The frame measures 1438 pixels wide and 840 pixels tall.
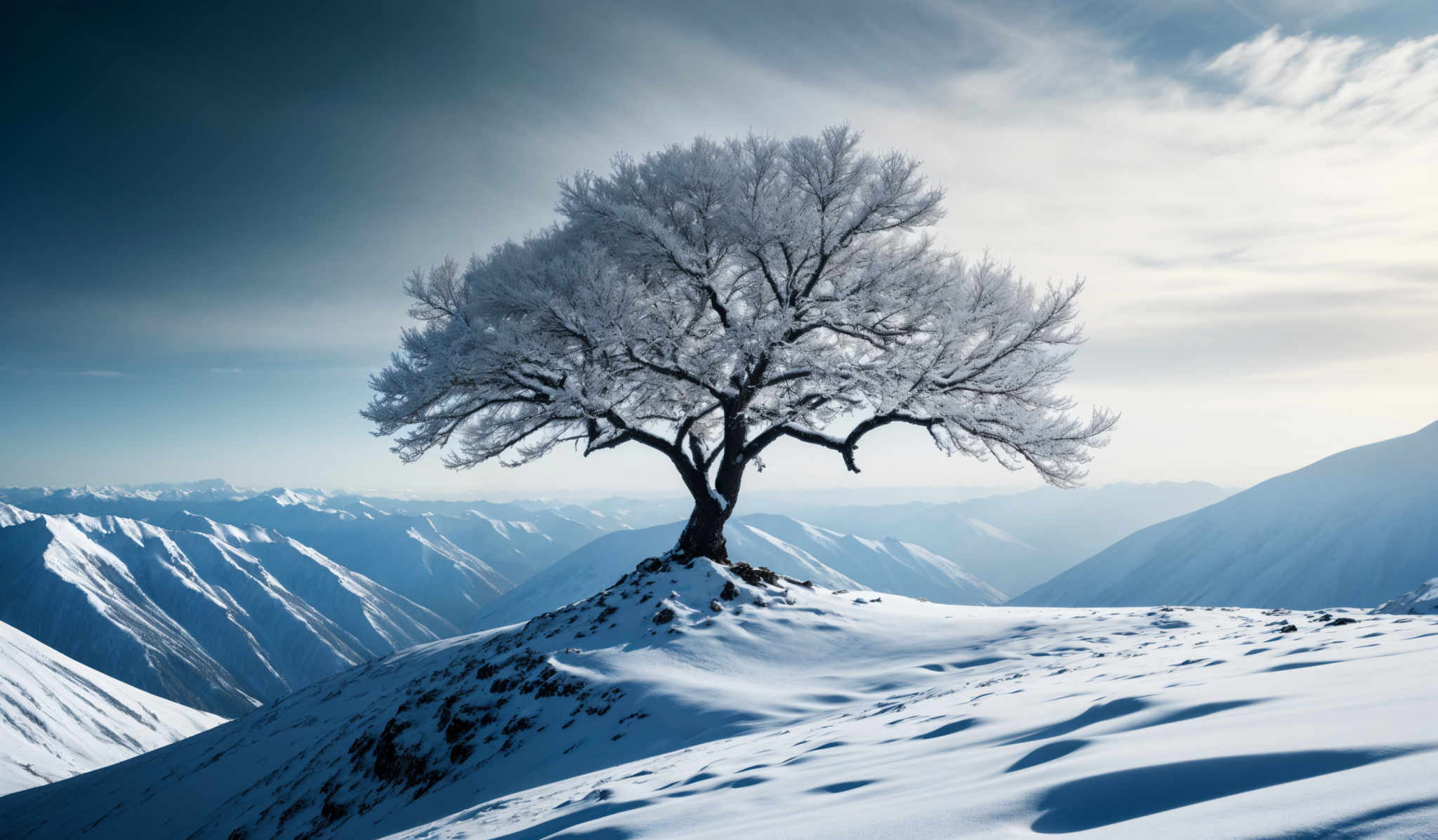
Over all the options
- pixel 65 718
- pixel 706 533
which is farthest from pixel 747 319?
pixel 65 718

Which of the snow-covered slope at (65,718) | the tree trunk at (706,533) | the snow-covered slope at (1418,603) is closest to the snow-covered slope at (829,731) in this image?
the tree trunk at (706,533)

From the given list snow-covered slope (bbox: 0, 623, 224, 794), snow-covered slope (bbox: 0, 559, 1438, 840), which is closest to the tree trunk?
snow-covered slope (bbox: 0, 559, 1438, 840)

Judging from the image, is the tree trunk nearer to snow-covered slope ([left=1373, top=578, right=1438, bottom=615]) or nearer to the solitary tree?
the solitary tree

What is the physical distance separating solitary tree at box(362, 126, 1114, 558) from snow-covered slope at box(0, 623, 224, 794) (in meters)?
168

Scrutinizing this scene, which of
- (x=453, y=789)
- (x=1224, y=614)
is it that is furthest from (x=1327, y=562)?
(x=453, y=789)

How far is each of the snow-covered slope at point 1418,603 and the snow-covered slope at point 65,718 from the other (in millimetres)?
181615

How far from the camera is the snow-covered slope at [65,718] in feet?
436

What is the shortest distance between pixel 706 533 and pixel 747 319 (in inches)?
228

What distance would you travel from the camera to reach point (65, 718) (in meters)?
157

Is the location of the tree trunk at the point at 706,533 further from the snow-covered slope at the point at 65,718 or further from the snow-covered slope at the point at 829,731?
the snow-covered slope at the point at 65,718

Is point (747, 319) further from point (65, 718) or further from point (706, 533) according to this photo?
point (65, 718)

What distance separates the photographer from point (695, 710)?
9703mm

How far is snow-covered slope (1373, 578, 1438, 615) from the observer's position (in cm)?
1349

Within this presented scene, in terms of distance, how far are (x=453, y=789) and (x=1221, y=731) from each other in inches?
399
